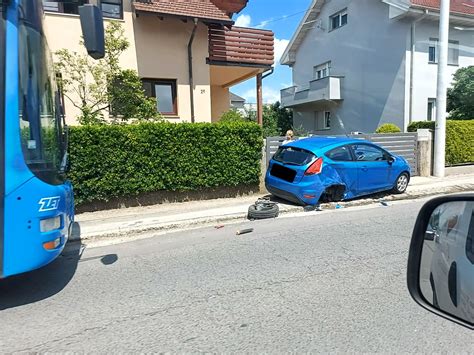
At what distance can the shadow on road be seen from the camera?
394cm

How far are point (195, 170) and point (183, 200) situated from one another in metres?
0.86

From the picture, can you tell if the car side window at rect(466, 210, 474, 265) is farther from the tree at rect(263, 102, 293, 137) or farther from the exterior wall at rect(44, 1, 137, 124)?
the tree at rect(263, 102, 293, 137)

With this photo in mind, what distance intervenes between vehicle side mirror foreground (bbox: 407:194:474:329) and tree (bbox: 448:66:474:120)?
18.2 metres

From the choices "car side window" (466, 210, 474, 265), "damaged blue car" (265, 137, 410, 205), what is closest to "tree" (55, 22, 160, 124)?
"damaged blue car" (265, 137, 410, 205)

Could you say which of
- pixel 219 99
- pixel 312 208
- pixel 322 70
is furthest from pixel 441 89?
pixel 322 70

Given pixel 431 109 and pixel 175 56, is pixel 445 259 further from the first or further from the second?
pixel 431 109

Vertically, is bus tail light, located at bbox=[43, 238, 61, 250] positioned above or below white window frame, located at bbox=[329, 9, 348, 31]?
below

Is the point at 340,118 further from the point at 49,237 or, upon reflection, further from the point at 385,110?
the point at 49,237

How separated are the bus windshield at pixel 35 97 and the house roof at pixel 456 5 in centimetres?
1801

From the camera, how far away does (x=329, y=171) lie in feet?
26.4

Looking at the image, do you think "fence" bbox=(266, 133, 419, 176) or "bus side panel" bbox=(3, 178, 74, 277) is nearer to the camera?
"bus side panel" bbox=(3, 178, 74, 277)

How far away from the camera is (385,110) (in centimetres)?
1953

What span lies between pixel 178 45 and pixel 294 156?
18.6ft

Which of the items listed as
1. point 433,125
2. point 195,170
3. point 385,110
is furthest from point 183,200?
point 385,110
